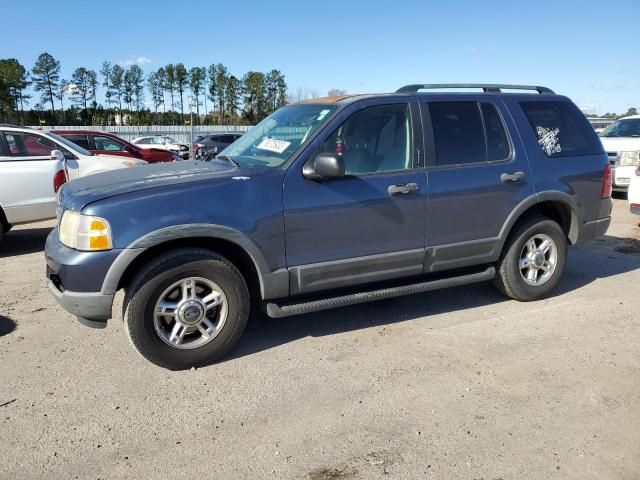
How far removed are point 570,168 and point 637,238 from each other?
3.65 meters

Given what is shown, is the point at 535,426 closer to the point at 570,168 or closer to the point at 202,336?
the point at 202,336

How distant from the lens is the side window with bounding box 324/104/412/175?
3.99 meters

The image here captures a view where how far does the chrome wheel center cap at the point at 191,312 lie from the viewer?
139 inches

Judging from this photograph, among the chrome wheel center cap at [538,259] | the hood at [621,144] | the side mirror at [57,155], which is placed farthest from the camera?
the hood at [621,144]

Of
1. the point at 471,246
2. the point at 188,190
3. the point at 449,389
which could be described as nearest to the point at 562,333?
the point at 471,246

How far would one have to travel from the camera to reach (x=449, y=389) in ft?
11.0

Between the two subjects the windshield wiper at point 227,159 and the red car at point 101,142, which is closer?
the windshield wiper at point 227,159

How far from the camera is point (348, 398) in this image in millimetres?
3270

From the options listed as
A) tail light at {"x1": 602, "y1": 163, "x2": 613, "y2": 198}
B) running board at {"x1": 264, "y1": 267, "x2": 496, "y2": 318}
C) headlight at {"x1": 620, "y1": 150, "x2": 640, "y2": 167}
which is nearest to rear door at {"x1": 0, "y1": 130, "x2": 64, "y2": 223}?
running board at {"x1": 264, "y1": 267, "x2": 496, "y2": 318}

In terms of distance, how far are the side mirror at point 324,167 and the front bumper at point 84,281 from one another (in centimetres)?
141

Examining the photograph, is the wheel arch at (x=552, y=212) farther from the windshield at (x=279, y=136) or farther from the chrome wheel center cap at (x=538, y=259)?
the windshield at (x=279, y=136)

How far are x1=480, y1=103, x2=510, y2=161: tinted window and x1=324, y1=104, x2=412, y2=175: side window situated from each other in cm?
83

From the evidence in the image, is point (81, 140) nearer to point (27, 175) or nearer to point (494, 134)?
point (27, 175)

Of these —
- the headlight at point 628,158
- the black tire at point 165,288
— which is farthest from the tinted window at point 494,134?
the headlight at point 628,158
